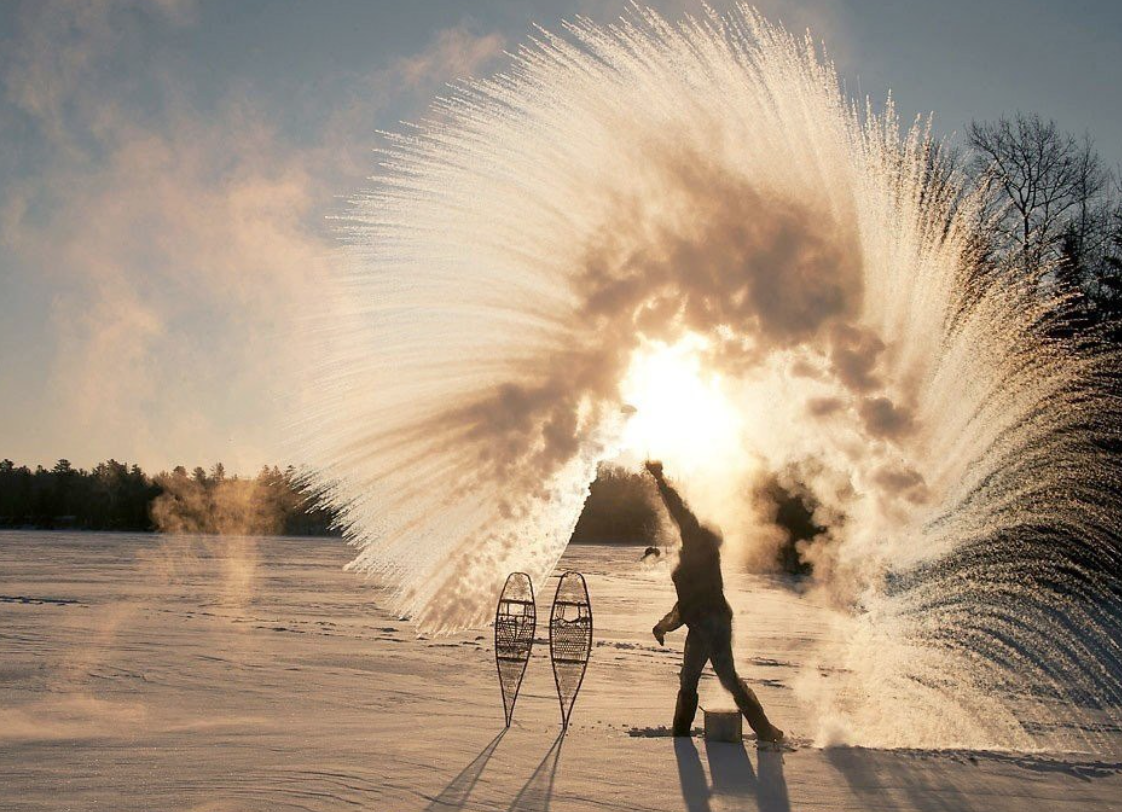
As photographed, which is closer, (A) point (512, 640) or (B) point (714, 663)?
(B) point (714, 663)

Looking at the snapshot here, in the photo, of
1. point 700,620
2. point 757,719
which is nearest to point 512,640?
point 700,620

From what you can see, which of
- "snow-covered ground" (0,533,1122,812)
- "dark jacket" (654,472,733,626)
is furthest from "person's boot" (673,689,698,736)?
"dark jacket" (654,472,733,626)

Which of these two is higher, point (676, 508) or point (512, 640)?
point (676, 508)

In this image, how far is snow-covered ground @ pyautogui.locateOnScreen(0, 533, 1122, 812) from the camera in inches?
288

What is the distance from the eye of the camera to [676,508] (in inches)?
389

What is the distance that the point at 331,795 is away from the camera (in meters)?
7.18

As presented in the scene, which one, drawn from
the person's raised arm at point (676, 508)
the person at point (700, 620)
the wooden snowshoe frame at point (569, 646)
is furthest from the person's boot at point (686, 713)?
the person's raised arm at point (676, 508)

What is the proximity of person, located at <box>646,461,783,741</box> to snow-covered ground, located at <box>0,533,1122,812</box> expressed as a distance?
492 mm

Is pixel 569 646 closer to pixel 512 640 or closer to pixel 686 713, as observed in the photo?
pixel 512 640

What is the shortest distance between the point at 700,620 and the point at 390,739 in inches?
118

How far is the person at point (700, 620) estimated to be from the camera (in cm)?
969

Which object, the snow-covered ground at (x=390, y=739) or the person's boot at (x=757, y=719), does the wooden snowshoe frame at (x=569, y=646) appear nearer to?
the snow-covered ground at (x=390, y=739)

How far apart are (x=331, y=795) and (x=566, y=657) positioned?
390cm

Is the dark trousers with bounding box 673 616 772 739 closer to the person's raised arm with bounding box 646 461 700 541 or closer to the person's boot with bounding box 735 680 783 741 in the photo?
the person's boot with bounding box 735 680 783 741
